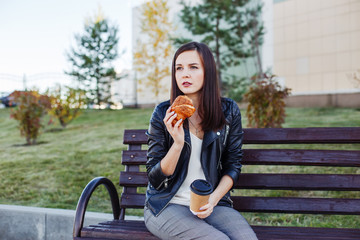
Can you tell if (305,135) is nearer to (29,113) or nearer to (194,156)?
(194,156)

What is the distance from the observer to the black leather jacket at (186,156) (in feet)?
7.15

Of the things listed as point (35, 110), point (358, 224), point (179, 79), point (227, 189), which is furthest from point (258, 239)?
point (35, 110)

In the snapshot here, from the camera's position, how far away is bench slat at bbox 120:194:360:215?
2.54 meters

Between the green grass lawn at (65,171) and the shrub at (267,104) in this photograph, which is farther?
the shrub at (267,104)

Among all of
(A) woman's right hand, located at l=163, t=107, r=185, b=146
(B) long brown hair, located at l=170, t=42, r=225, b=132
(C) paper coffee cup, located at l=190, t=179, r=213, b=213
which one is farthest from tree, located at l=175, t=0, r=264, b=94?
(C) paper coffee cup, located at l=190, t=179, r=213, b=213

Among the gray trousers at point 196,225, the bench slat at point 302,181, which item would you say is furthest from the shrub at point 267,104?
the gray trousers at point 196,225

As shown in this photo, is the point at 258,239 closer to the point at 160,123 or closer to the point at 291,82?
the point at 160,123

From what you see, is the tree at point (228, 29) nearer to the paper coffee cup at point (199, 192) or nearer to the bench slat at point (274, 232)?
the bench slat at point (274, 232)

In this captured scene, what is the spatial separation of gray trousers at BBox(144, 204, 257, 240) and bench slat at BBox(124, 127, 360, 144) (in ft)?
2.43

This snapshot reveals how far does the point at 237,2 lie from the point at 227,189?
15138 mm

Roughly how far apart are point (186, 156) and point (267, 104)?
5.23 meters

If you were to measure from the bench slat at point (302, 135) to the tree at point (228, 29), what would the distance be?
13.3m

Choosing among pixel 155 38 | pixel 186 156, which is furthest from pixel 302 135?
pixel 155 38

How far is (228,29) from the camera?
53.0ft
